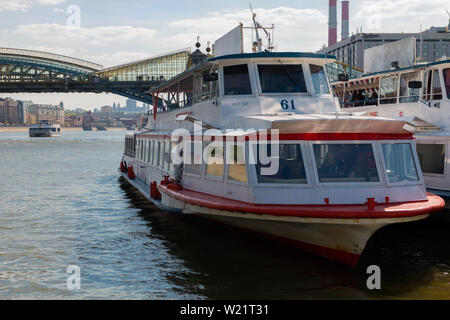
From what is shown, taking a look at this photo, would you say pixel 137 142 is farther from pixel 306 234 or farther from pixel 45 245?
pixel 306 234

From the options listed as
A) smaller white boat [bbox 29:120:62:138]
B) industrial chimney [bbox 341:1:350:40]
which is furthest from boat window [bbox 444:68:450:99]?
industrial chimney [bbox 341:1:350:40]

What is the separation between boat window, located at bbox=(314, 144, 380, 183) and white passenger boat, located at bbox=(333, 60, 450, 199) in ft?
8.51

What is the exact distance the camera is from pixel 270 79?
12.8m

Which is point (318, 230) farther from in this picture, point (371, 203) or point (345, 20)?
point (345, 20)

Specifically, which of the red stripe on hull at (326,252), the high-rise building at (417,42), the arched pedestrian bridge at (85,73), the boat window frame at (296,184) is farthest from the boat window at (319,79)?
the high-rise building at (417,42)

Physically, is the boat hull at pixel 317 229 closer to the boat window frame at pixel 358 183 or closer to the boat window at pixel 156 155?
the boat window frame at pixel 358 183

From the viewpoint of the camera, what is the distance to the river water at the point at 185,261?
1002 centimetres

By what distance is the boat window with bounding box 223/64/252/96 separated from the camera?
12.7 metres

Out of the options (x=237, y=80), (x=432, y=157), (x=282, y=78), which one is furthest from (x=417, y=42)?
(x=237, y=80)

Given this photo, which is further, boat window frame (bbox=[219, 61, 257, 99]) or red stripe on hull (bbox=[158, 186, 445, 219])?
boat window frame (bbox=[219, 61, 257, 99])

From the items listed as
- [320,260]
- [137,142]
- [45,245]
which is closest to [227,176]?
[320,260]

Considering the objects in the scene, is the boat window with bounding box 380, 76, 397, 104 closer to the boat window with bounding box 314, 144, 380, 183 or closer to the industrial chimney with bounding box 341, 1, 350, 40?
the boat window with bounding box 314, 144, 380, 183

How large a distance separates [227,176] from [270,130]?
161 centimetres

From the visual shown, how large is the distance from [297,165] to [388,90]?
31.5 ft
